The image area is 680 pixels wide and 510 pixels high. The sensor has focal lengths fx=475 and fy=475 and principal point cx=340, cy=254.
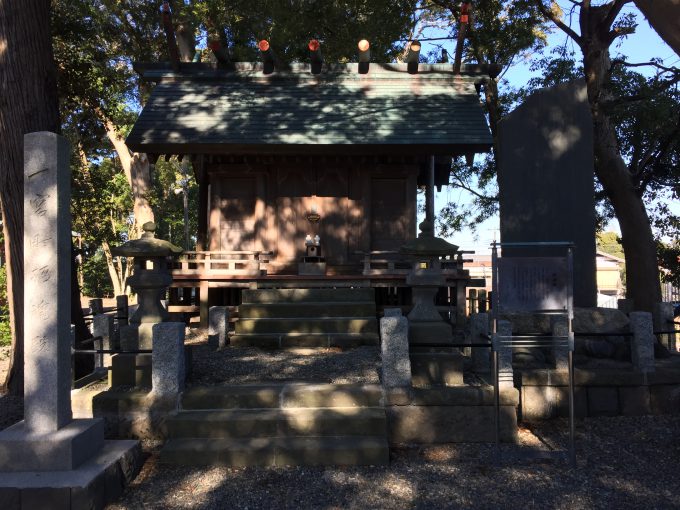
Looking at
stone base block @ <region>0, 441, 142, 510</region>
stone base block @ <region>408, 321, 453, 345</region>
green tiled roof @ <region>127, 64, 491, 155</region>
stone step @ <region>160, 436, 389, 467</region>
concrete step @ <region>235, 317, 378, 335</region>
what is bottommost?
stone step @ <region>160, 436, 389, 467</region>

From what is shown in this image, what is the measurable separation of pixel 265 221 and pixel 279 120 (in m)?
2.53

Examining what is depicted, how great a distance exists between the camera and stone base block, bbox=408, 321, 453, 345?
6.55 m

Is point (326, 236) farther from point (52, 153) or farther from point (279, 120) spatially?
point (52, 153)

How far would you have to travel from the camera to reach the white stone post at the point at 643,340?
6625 millimetres

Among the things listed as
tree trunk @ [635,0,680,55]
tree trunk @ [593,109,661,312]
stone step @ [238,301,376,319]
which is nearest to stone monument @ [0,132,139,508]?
stone step @ [238,301,376,319]

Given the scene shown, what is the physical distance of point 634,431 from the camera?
20.0 ft

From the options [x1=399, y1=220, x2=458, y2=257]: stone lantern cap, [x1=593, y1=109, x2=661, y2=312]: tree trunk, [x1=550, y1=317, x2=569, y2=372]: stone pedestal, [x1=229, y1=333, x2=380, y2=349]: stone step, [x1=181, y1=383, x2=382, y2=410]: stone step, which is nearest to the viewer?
[x1=181, y1=383, x2=382, y2=410]: stone step

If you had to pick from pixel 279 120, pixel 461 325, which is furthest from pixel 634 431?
pixel 279 120

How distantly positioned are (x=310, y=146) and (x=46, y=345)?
7.63m

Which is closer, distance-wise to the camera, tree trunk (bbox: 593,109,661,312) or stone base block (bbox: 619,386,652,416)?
stone base block (bbox: 619,386,652,416)

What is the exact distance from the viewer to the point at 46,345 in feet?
14.2

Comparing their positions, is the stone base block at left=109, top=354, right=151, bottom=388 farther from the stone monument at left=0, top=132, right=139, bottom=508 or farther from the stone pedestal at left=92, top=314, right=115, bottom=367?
the stone monument at left=0, top=132, right=139, bottom=508

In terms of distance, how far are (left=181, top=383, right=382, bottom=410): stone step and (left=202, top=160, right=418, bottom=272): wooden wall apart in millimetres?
6481

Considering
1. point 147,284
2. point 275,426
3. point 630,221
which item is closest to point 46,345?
point 275,426
